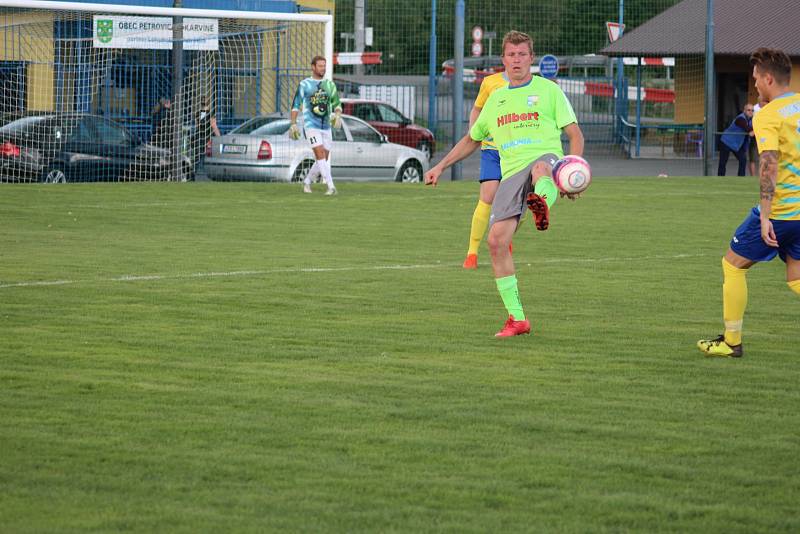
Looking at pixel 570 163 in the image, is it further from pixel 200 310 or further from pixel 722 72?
pixel 722 72

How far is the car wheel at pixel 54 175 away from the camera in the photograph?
76.9 feet

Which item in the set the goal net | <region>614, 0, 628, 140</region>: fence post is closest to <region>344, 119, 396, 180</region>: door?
the goal net

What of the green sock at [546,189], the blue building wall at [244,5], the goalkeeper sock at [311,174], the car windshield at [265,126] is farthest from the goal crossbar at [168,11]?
the green sock at [546,189]

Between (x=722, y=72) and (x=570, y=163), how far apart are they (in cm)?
3421

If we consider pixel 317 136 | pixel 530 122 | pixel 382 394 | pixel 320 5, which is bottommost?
pixel 382 394

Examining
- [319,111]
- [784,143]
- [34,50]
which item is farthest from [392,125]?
[784,143]

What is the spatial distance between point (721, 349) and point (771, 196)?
103cm

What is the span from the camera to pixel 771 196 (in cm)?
760

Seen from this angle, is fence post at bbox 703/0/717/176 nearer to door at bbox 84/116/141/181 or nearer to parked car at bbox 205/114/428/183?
parked car at bbox 205/114/428/183

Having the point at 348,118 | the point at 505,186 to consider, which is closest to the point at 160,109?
the point at 348,118

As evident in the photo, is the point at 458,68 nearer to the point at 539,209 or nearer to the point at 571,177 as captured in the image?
the point at 571,177

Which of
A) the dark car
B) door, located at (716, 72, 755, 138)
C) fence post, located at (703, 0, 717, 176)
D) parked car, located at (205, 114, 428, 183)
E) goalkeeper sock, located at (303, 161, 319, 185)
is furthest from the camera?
door, located at (716, 72, 755, 138)

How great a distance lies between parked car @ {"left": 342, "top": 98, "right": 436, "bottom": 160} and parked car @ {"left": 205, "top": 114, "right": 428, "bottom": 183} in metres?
7.00

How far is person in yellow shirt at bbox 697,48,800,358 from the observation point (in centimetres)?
758
